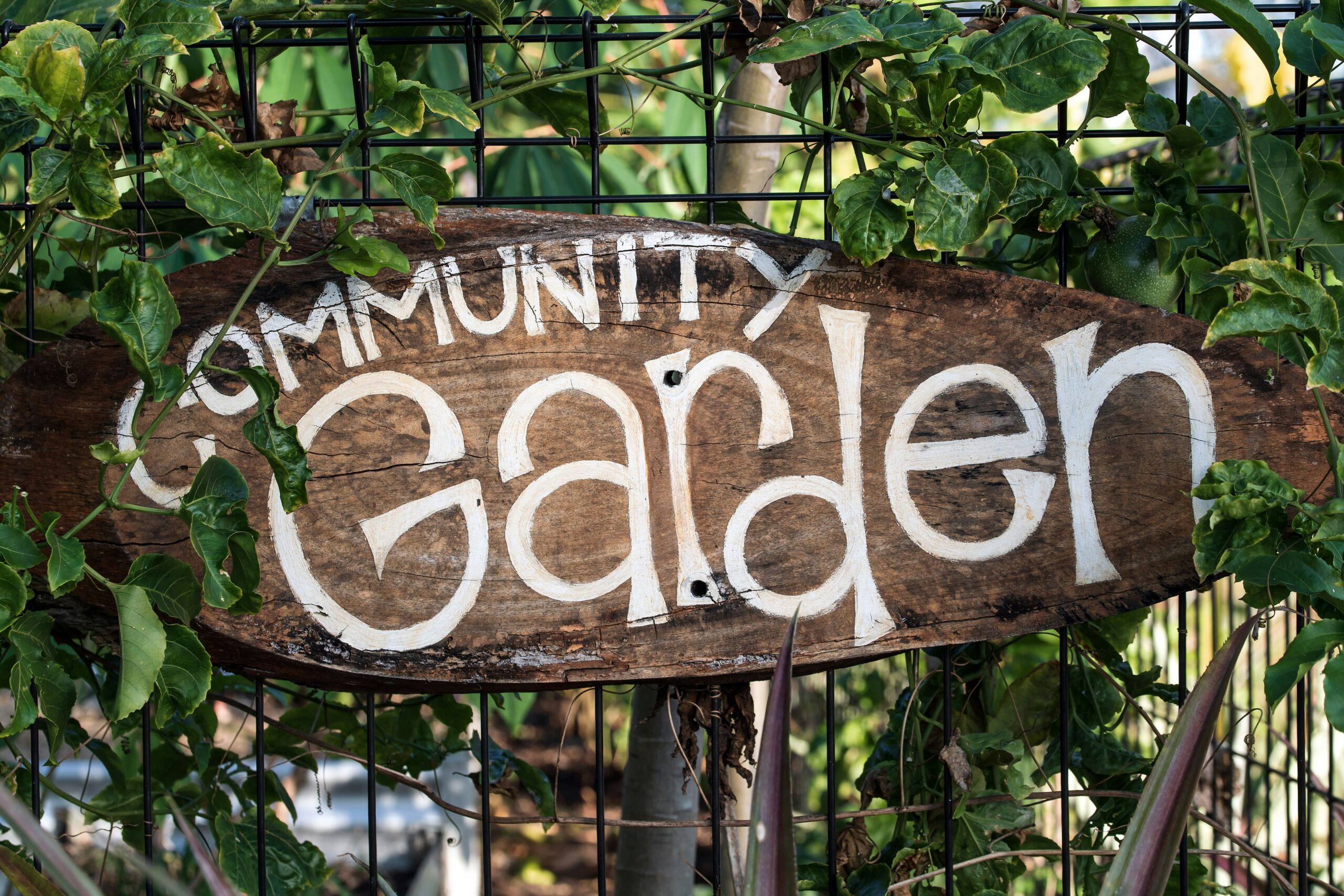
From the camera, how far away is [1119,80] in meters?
0.95

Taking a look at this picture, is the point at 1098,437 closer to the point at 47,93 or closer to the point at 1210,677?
the point at 1210,677

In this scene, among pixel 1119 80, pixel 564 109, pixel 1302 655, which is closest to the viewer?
pixel 1302 655

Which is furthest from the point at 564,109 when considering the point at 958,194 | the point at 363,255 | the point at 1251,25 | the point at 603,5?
the point at 1251,25

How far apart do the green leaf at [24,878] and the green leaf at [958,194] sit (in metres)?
0.87

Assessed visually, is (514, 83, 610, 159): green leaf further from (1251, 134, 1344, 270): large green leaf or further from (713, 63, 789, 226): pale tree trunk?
(1251, 134, 1344, 270): large green leaf

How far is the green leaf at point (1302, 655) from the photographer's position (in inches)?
32.5

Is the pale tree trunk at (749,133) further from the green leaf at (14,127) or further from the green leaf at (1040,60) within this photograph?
the green leaf at (14,127)

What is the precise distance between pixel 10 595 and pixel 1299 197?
3.75 ft

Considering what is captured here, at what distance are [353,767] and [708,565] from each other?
2700 millimetres

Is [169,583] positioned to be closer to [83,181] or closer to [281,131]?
[83,181]

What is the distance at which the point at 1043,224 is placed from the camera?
965 mm

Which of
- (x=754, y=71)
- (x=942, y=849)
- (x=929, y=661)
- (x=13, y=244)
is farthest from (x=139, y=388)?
(x=929, y=661)

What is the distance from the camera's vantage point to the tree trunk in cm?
129

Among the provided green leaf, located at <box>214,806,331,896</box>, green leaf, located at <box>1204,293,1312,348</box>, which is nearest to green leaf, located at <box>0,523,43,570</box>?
green leaf, located at <box>214,806,331,896</box>
